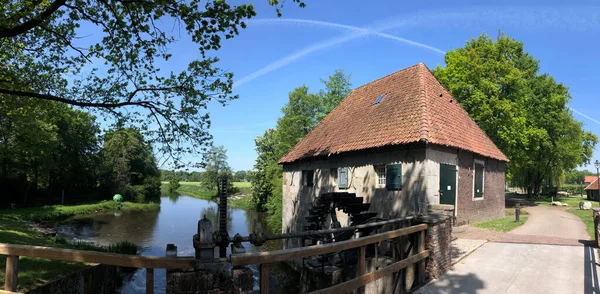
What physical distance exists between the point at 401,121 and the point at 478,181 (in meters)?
5.07

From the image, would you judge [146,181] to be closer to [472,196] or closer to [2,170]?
[2,170]

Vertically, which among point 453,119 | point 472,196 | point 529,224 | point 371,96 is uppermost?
point 371,96

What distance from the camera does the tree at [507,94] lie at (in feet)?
69.8

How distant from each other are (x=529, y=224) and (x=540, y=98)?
1644 centimetres

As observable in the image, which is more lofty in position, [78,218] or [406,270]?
[406,270]

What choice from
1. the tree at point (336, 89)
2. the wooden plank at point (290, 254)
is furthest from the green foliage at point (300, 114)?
the wooden plank at point (290, 254)

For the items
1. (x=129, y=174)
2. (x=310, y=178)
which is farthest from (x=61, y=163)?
(x=310, y=178)

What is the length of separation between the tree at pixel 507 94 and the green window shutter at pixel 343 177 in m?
11.9

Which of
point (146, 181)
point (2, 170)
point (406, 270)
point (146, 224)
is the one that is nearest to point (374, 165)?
point (406, 270)

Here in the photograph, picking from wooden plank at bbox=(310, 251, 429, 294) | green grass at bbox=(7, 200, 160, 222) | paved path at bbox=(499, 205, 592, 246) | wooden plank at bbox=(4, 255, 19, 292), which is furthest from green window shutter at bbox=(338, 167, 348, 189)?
green grass at bbox=(7, 200, 160, 222)

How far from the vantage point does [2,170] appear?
102 feet

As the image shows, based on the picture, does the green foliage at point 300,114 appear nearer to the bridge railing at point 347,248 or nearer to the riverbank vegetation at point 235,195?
the riverbank vegetation at point 235,195

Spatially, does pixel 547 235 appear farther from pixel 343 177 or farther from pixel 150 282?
pixel 150 282

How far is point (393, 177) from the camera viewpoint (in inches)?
455
